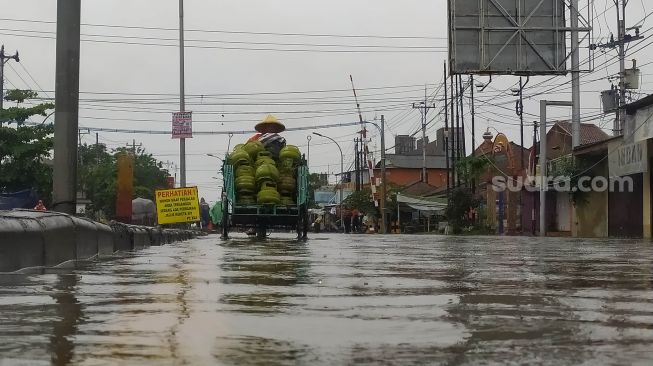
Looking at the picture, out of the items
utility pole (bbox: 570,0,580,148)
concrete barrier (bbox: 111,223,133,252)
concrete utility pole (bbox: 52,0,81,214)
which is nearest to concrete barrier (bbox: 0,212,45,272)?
concrete utility pole (bbox: 52,0,81,214)

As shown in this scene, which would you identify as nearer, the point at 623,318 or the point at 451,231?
the point at 623,318

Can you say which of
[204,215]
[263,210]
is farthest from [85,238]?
[204,215]

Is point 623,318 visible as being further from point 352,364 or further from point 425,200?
point 425,200

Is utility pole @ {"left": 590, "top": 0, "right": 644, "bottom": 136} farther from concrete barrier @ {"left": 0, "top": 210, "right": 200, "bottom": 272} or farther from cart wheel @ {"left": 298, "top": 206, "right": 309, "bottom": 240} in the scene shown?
concrete barrier @ {"left": 0, "top": 210, "right": 200, "bottom": 272}

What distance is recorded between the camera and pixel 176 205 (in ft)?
68.5

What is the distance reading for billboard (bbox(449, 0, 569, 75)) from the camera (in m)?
22.0

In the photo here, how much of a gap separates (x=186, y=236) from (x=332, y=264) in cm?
1395

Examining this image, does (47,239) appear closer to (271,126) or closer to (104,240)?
(104,240)

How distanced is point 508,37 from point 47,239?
57.4 feet

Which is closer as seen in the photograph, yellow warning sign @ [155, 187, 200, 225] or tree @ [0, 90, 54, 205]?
yellow warning sign @ [155, 187, 200, 225]

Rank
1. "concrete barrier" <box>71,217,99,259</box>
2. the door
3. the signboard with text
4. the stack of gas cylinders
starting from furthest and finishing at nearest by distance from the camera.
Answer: the door < the signboard with text < the stack of gas cylinders < "concrete barrier" <box>71,217,99,259</box>

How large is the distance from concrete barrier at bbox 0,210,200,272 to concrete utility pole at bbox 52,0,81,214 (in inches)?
23.2

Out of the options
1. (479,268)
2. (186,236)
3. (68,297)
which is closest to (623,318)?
(68,297)

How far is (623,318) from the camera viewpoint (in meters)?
4.02
